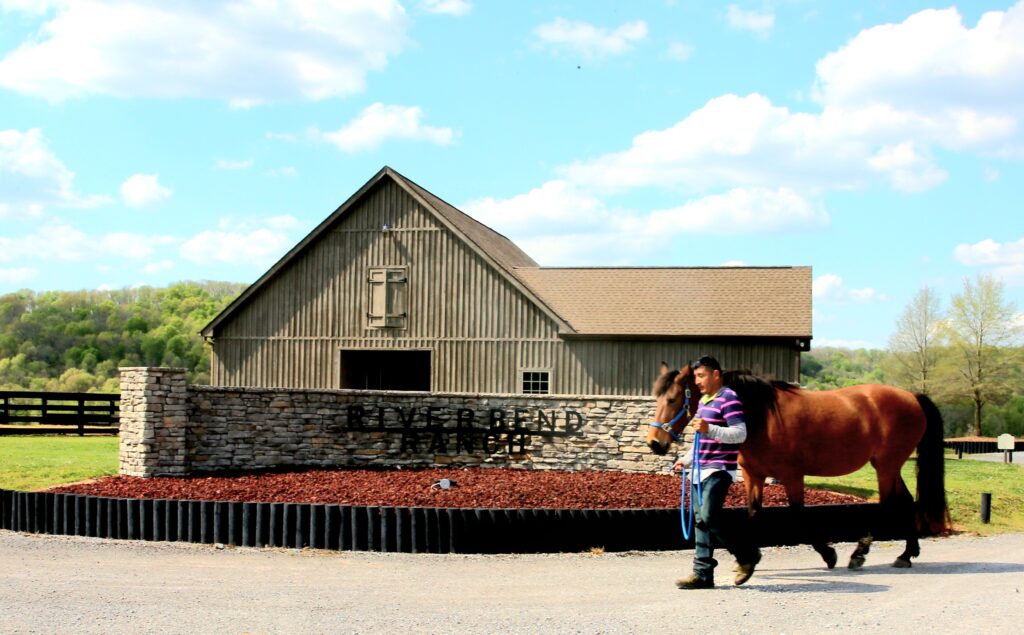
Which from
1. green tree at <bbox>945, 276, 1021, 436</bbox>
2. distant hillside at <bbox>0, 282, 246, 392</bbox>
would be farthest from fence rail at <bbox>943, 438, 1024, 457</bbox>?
distant hillside at <bbox>0, 282, 246, 392</bbox>

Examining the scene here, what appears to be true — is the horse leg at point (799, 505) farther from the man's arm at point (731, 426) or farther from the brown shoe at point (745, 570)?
the man's arm at point (731, 426)

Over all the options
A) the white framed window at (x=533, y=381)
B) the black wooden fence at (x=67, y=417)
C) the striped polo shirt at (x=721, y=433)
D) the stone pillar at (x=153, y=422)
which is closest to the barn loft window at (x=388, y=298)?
the white framed window at (x=533, y=381)

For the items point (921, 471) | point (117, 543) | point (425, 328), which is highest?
point (425, 328)

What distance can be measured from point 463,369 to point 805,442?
18378 millimetres

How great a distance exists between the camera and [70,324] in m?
79.8

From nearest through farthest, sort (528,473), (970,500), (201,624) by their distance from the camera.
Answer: (201,624)
(970,500)
(528,473)

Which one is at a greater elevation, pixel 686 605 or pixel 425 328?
pixel 425 328

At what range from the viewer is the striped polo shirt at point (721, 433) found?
359 inches

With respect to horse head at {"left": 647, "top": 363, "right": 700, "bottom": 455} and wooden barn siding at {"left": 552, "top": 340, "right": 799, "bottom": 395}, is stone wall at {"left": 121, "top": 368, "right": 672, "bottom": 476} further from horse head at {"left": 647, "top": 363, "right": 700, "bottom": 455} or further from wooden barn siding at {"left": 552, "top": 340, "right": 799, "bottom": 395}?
horse head at {"left": 647, "top": 363, "right": 700, "bottom": 455}

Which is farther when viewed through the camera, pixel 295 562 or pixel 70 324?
pixel 70 324

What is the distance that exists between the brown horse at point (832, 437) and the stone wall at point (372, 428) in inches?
296

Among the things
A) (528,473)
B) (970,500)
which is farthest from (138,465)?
(970,500)

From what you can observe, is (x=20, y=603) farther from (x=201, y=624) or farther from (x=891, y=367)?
(x=891, y=367)

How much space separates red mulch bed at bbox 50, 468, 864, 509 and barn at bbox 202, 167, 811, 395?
9549mm
